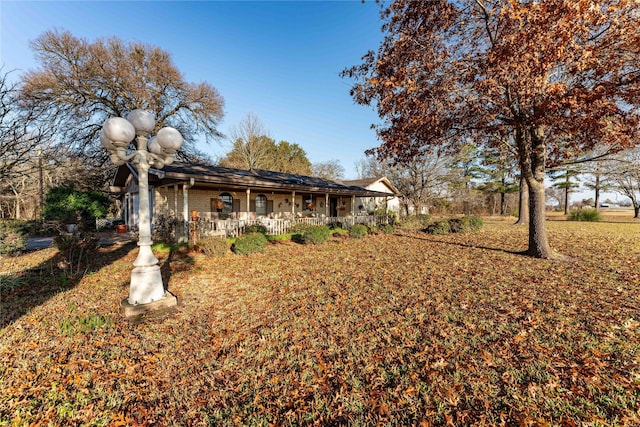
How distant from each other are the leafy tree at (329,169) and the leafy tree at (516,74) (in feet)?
109

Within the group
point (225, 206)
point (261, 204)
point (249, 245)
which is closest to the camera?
point (249, 245)

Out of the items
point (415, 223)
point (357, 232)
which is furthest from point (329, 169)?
point (357, 232)

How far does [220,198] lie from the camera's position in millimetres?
14289

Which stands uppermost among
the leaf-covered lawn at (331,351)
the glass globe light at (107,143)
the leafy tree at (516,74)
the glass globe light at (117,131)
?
the leafy tree at (516,74)

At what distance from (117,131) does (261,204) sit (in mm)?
12192

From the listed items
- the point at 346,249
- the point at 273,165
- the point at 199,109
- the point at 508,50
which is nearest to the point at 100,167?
the point at 199,109

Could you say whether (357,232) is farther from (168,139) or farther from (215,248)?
(168,139)

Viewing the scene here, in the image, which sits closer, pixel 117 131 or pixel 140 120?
pixel 117 131

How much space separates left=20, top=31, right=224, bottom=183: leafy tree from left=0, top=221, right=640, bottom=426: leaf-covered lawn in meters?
17.0

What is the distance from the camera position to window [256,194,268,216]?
51.8 ft

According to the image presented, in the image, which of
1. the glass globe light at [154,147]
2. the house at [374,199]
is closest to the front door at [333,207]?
the house at [374,199]

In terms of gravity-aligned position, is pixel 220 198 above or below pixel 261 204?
above

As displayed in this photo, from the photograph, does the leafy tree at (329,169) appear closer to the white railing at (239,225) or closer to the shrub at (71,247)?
the white railing at (239,225)

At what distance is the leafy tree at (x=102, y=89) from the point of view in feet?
53.6
